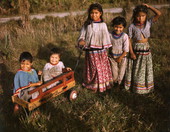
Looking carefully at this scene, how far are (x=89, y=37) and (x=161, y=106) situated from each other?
1896mm

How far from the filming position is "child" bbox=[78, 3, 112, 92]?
126 inches

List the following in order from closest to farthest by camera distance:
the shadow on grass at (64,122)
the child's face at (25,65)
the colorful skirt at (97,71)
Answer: the shadow on grass at (64,122), the child's face at (25,65), the colorful skirt at (97,71)

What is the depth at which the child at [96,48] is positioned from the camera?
3199 millimetres

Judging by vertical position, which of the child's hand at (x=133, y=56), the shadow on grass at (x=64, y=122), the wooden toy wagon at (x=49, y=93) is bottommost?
the shadow on grass at (x=64, y=122)

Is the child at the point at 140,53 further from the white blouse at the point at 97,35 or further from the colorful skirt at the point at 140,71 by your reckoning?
the white blouse at the point at 97,35

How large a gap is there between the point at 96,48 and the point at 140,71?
3.26 ft

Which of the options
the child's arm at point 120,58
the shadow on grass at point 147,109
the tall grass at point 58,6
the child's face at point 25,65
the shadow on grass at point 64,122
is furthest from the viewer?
the tall grass at point 58,6

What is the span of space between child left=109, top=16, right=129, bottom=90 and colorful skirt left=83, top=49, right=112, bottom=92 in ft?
0.43

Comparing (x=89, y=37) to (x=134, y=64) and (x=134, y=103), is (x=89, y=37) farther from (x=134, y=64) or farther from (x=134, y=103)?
(x=134, y=103)

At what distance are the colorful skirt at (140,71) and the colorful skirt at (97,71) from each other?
42cm

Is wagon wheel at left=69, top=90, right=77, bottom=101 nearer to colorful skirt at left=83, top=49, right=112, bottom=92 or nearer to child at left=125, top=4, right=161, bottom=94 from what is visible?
colorful skirt at left=83, top=49, right=112, bottom=92

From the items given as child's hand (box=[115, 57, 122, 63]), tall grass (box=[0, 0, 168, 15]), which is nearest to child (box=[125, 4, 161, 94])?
child's hand (box=[115, 57, 122, 63])

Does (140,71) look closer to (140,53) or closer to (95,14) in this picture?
(140,53)

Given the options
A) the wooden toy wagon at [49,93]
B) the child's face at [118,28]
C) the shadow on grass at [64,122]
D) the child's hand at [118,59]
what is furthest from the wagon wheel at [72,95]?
the child's face at [118,28]
